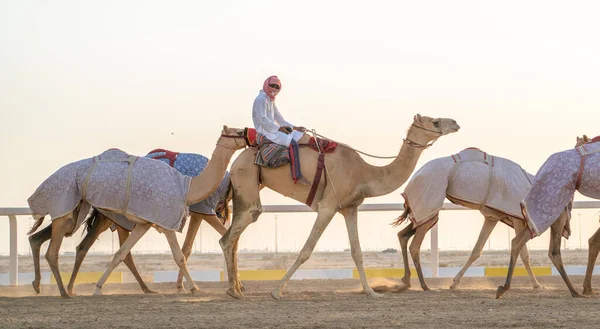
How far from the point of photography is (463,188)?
16.4 metres

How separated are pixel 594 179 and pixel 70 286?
23.6 feet

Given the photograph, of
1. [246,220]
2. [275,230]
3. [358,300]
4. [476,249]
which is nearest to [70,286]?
[246,220]

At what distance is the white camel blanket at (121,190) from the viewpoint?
1497cm

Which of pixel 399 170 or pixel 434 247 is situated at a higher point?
pixel 399 170

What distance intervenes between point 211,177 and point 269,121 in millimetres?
1069

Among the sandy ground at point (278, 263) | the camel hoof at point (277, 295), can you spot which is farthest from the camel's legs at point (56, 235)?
the sandy ground at point (278, 263)

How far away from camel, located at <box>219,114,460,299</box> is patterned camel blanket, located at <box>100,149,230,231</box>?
52.8 inches

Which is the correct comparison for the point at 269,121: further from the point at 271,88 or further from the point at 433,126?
the point at 433,126

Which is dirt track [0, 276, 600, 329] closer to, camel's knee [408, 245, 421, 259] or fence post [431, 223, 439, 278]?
camel's knee [408, 245, 421, 259]

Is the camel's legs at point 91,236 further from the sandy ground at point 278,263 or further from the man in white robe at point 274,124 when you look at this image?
the sandy ground at point 278,263

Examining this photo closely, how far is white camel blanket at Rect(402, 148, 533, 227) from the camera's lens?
16250mm

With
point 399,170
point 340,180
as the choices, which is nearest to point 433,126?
point 399,170

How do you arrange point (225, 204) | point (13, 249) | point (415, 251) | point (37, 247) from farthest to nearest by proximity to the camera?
point (13, 249)
point (415, 251)
point (225, 204)
point (37, 247)

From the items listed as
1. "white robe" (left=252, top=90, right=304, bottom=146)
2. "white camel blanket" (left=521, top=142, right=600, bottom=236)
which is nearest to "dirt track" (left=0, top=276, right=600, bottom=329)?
"white camel blanket" (left=521, top=142, right=600, bottom=236)
